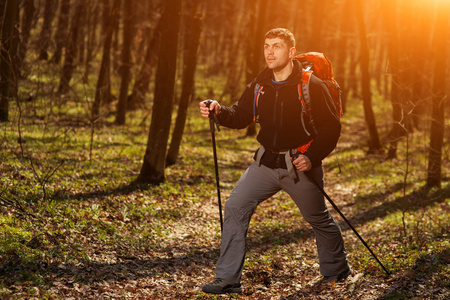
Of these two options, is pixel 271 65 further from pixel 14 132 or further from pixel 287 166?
pixel 14 132

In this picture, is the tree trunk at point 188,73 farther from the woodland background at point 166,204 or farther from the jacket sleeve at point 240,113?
the jacket sleeve at point 240,113

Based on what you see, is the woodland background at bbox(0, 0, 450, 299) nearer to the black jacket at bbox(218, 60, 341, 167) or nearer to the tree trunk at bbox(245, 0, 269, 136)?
the black jacket at bbox(218, 60, 341, 167)

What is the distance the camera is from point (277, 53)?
5094 millimetres

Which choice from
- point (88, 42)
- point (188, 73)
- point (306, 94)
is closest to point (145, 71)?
point (88, 42)

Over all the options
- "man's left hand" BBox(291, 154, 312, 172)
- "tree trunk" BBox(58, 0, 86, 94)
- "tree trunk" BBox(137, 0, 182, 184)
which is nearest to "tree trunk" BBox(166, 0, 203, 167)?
"tree trunk" BBox(137, 0, 182, 184)

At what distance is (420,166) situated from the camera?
49.9ft

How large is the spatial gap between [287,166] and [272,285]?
195cm

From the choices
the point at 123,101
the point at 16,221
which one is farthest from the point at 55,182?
the point at 123,101

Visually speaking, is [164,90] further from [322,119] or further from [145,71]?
[145,71]

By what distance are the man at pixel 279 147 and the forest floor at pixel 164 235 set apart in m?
0.69

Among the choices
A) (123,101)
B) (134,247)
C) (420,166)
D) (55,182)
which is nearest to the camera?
(134,247)

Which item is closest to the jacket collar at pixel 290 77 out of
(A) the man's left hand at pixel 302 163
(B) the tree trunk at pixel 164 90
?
(A) the man's left hand at pixel 302 163

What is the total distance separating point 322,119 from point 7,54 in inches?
329

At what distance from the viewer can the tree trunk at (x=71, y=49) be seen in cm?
1679
